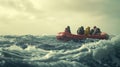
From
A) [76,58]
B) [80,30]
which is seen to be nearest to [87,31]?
[80,30]

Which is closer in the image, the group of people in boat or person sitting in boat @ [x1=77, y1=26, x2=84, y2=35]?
person sitting in boat @ [x1=77, y1=26, x2=84, y2=35]

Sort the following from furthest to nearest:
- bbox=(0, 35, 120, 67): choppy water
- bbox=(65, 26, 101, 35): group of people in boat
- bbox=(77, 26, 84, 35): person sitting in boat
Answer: bbox=(65, 26, 101, 35): group of people in boat → bbox=(77, 26, 84, 35): person sitting in boat → bbox=(0, 35, 120, 67): choppy water

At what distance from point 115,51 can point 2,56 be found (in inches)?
474

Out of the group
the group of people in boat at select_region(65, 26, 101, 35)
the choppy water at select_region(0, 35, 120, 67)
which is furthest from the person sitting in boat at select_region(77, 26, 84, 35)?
the choppy water at select_region(0, 35, 120, 67)

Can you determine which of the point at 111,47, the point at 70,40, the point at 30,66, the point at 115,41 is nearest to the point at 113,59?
the point at 111,47

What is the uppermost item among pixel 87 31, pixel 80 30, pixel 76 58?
pixel 80 30

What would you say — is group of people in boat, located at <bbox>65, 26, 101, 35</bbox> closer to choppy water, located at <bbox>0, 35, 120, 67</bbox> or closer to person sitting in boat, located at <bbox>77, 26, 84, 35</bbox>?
person sitting in boat, located at <bbox>77, 26, 84, 35</bbox>

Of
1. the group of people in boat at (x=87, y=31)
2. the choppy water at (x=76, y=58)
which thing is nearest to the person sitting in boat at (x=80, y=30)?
the group of people in boat at (x=87, y=31)

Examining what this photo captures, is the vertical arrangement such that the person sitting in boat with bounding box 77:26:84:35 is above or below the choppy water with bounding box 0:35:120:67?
above

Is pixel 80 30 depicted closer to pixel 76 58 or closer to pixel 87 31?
pixel 87 31

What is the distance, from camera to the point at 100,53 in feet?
114

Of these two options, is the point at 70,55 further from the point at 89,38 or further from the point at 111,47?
the point at 89,38

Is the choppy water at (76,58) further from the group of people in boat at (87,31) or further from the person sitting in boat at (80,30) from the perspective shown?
the group of people in boat at (87,31)

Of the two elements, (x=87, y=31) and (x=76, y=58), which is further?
(x=87, y=31)
